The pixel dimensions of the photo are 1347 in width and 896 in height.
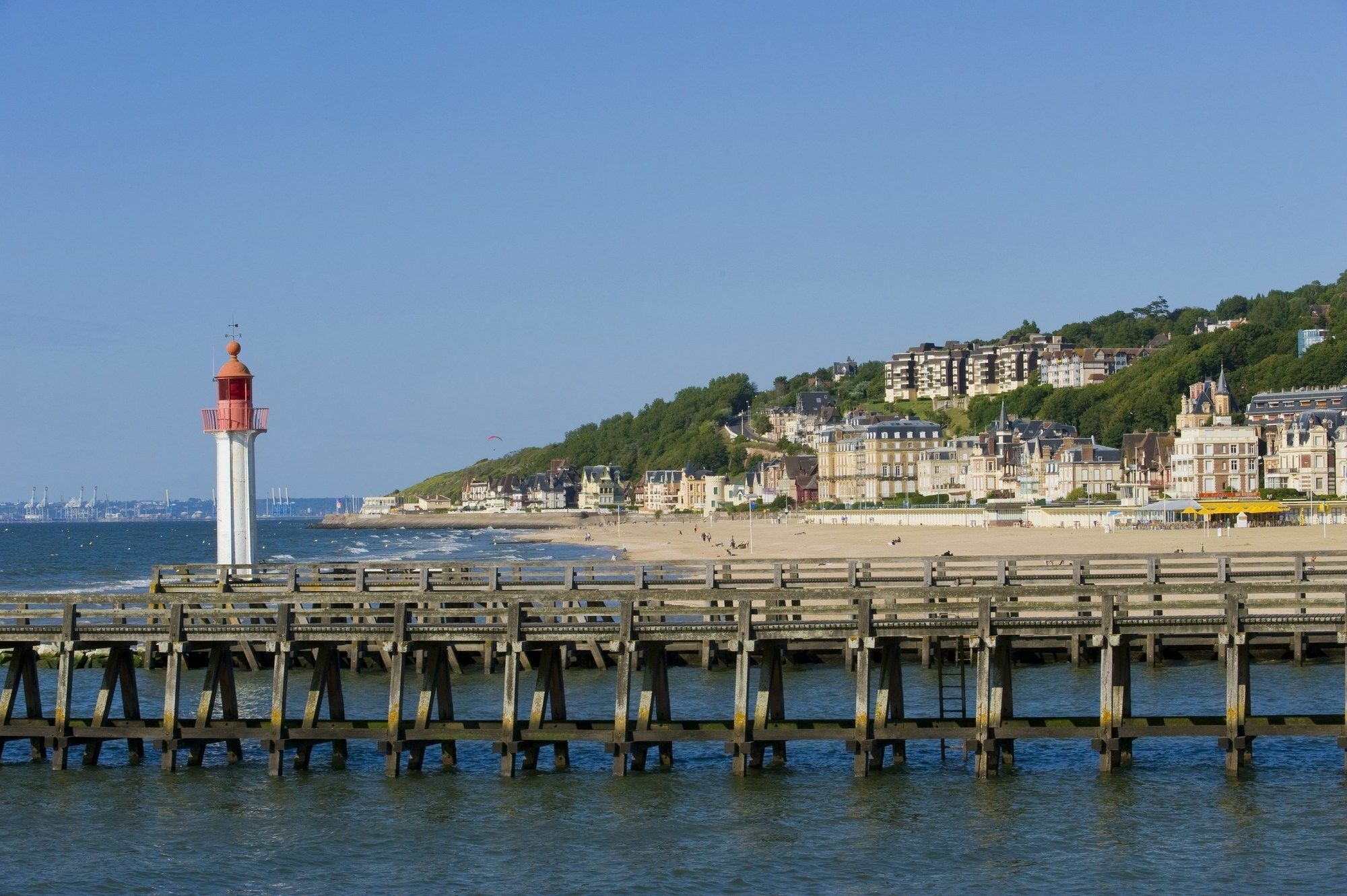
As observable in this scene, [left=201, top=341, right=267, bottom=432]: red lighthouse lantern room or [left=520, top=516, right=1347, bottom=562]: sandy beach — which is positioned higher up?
[left=201, top=341, right=267, bottom=432]: red lighthouse lantern room

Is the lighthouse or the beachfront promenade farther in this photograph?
the lighthouse

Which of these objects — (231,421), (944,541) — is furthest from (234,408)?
(944,541)

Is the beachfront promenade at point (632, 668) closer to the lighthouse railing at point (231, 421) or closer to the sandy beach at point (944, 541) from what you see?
the lighthouse railing at point (231, 421)

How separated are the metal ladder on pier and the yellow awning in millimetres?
70906

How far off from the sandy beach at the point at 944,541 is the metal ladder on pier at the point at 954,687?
59.3 ft

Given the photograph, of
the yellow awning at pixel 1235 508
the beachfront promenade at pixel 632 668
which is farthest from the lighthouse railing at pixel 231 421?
the yellow awning at pixel 1235 508

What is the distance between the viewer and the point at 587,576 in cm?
3500

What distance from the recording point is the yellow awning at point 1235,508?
9894 cm

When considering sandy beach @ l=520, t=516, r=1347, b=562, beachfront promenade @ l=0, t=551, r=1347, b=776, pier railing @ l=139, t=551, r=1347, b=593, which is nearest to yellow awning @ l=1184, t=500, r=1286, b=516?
sandy beach @ l=520, t=516, r=1347, b=562

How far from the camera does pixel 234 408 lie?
37.2m

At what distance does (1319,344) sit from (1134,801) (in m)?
178

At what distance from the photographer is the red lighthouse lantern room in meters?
37.2

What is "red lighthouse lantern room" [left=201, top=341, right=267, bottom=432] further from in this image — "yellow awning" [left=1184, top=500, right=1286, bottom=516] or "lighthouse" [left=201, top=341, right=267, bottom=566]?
"yellow awning" [left=1184, top=500, right=1286, bottom=516]

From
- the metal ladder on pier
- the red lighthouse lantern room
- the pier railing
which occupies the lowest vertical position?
the metal ladder on pier
